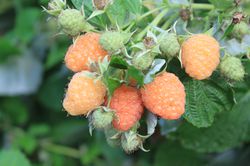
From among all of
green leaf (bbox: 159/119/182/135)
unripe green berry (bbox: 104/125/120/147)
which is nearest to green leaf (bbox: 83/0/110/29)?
unripe green berry (bbox: 104/125/120/147)

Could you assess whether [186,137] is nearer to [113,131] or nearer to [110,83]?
[113,131]

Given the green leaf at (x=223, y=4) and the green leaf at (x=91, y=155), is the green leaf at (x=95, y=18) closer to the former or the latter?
the green leaf at (x=223, y=4)

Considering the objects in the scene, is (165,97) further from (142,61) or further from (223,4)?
(223,4)

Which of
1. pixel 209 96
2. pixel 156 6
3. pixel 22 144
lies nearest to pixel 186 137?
pixel 209 96

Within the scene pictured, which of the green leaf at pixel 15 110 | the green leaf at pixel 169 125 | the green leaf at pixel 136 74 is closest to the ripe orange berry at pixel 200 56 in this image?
the green leaf at pixel 136 74

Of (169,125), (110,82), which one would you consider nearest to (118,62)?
(110,82)
